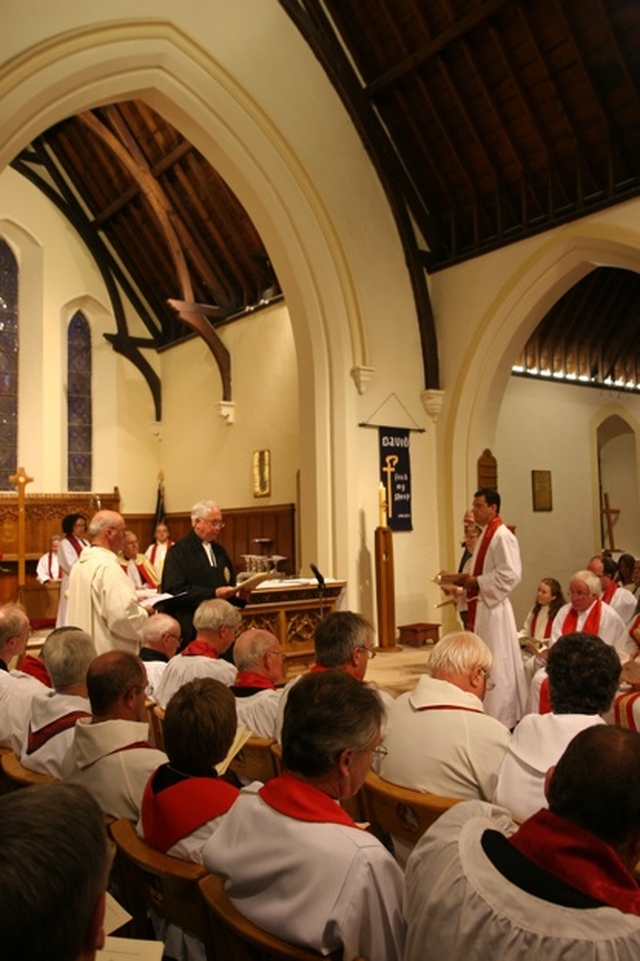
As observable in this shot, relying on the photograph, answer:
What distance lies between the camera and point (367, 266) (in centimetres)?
1000

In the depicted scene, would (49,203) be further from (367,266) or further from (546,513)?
(546,513)

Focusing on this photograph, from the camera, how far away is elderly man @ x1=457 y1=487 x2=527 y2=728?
5555mm

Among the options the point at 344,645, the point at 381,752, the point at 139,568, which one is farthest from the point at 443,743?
the point at 139,568

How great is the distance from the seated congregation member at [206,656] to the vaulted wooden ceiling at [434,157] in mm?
6522

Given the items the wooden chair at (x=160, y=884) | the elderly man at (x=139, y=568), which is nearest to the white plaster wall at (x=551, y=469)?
the elderly man at (x=139, y=568)

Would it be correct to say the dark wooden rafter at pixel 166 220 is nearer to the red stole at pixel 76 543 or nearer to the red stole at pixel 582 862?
the red stole at pixel 76 543

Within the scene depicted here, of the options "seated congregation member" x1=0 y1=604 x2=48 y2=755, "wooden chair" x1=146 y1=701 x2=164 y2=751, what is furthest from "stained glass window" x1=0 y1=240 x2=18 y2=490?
"wooden chair" x1=146 y1=701 x2=164 y2=751

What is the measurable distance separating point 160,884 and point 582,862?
39.6 inches

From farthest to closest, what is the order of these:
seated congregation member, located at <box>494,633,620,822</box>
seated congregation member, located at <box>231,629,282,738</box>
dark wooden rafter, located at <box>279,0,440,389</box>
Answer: dark wooden rafter, located at <box>279,0,440,389</box>
seated congregation member, located at <box>231,629,282,738</box>
seated congregation member, located at <box>494,633,620,822</box>

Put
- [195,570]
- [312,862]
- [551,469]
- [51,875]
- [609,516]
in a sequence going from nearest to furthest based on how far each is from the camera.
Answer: [51,875] < [312,862] < [195,570] < [551,469] < [609,516]

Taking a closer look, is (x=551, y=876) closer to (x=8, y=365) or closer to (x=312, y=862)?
(x=312, y=862)

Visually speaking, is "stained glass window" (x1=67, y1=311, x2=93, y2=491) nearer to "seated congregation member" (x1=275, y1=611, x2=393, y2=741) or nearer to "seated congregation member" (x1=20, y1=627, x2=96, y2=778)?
"seated congregation member" (x1=20, y1=627, x2=96, y2=778)

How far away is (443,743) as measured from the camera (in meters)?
2.47

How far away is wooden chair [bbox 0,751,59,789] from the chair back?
883 mm
